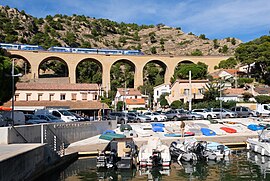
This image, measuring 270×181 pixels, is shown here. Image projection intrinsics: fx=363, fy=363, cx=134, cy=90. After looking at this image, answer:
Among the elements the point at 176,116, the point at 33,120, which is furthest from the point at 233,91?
the point at 33,120

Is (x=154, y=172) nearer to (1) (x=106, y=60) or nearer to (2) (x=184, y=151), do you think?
(2) (x=184, y=151)

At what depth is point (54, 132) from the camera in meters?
24.1

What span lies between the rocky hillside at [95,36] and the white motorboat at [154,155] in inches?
3929

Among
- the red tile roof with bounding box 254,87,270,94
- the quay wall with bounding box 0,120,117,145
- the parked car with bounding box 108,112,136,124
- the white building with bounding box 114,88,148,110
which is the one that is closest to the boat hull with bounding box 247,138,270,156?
the quay wall with bounding box 0,120,117,145

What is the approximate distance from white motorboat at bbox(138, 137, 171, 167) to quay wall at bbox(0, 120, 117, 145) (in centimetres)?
610

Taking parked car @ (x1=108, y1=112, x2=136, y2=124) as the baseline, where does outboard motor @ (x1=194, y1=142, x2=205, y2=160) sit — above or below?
below

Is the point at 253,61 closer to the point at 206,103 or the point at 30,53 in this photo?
the point at 206,103

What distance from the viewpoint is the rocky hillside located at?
124m

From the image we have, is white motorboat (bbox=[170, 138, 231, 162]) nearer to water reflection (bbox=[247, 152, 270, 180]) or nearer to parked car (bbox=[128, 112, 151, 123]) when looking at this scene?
water reflection (bbox=[247, 152, 270, 180])

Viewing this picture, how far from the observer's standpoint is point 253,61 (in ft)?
233

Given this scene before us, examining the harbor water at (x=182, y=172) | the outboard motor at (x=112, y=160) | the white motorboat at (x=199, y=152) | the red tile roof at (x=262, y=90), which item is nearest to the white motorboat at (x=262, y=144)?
the harbor water at (x=182, y=172)

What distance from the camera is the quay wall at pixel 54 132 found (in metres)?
17.7

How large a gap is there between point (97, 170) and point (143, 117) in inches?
861

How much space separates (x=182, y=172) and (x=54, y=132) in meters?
9.22
